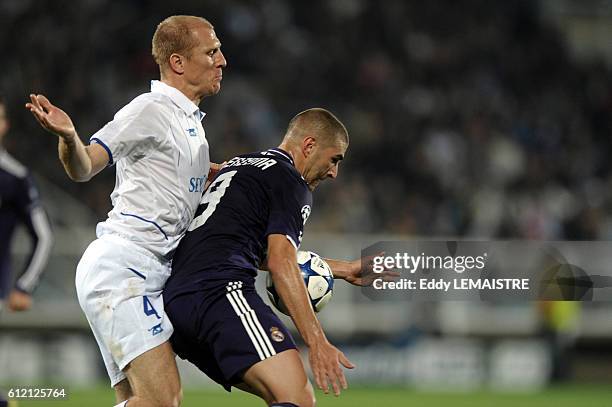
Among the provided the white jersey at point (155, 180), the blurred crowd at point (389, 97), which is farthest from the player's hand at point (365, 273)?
the blurred crowd at point (389, 97)

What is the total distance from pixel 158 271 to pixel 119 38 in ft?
36.0

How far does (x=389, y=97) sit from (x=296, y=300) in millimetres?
12253

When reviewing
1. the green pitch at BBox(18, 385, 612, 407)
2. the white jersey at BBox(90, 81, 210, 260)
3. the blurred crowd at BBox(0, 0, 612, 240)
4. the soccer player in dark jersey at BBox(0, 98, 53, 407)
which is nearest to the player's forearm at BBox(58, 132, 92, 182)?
the white jersey at BBox(90, 81, 210, 260)

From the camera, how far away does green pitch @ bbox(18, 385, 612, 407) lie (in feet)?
32.1

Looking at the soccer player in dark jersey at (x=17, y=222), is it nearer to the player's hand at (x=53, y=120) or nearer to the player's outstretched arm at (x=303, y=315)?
the player's hand at (x=53, y=120)

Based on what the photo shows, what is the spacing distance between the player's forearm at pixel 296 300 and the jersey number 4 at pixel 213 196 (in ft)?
1.66

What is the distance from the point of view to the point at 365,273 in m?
5.16

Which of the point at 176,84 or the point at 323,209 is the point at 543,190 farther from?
the point at 176,84

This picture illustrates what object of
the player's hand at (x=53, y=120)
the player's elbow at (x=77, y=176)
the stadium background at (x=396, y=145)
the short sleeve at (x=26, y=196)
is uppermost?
the stadium background at (x=396, y=145)

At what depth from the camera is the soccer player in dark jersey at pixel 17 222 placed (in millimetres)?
7156

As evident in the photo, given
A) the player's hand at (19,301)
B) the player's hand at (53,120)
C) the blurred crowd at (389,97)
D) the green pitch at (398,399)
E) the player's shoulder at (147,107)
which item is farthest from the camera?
the blurred crowd at (389,97)

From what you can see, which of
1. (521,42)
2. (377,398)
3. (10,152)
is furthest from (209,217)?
(521,42)

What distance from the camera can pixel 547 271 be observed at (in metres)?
6.90

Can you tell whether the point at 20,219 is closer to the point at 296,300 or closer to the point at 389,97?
the point at 296,300
